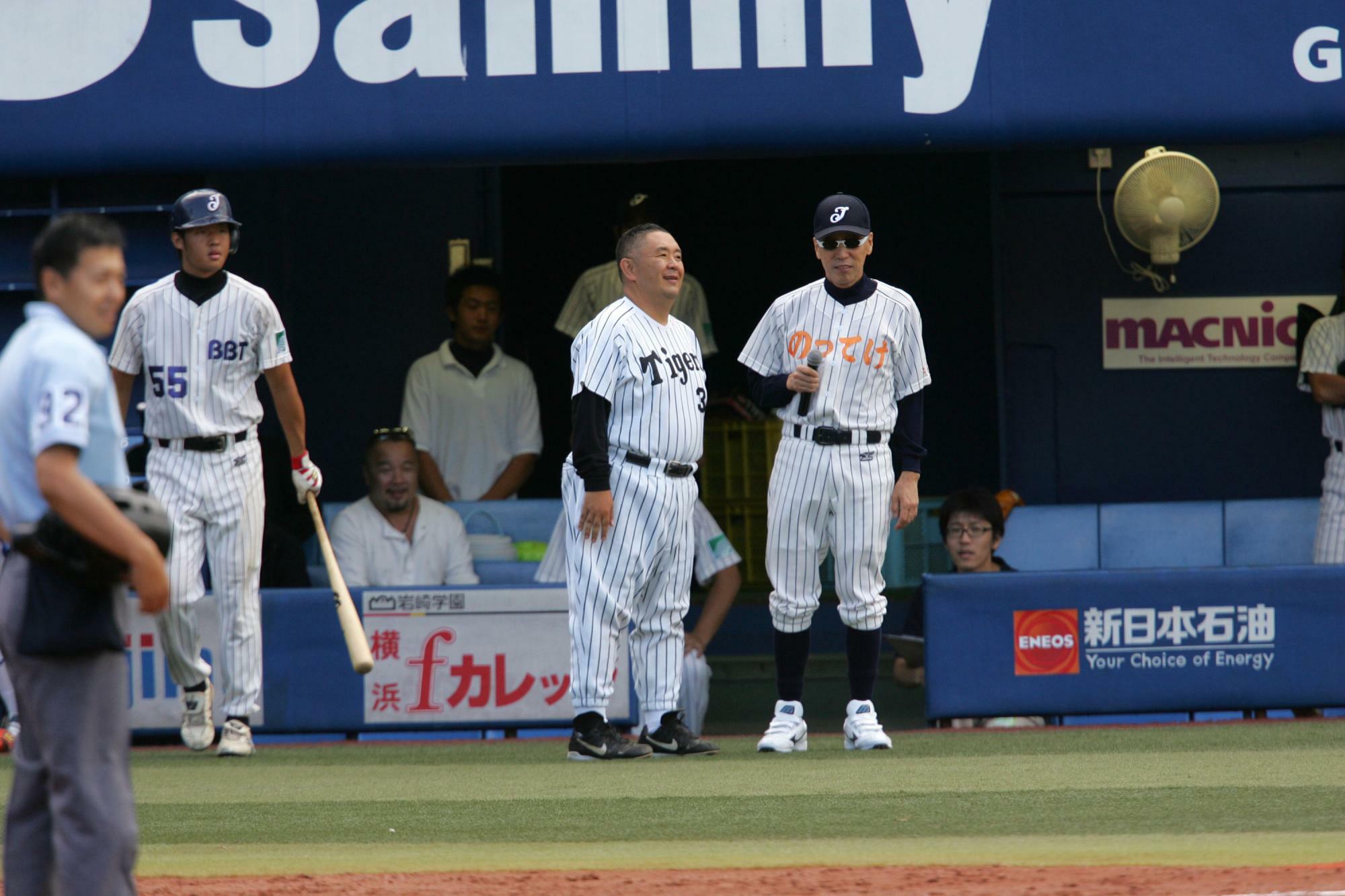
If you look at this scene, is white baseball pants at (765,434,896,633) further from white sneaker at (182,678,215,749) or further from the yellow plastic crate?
the yellow plastic crate

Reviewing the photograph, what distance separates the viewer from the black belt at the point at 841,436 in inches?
237

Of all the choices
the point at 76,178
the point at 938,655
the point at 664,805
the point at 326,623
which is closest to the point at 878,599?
the point at 938,655

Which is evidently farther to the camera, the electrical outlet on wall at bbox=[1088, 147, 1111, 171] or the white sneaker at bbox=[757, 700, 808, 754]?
the electrical outlet on wall at bbox=[1088, 147, 1111, 171]

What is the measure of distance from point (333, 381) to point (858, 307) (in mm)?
4860

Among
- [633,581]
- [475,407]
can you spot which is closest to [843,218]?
[633,581]

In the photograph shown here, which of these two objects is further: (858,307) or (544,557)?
(544,557)

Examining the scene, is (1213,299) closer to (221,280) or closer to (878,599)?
(878,599)

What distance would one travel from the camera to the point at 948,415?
11016 millimetres

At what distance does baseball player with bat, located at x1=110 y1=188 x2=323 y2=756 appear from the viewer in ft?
20.3

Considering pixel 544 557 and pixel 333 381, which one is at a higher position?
pixel 333 381

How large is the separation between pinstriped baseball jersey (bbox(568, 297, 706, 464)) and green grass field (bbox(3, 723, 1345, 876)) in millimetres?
1091

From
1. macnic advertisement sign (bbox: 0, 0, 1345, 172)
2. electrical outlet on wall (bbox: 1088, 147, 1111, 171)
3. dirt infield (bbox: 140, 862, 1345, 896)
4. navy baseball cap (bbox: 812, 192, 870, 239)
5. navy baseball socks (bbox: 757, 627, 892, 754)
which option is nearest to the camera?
dirt infield (bbox: 140, 862, 1345, 896)

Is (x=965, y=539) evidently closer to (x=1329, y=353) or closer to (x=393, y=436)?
(x=1329, y=353)

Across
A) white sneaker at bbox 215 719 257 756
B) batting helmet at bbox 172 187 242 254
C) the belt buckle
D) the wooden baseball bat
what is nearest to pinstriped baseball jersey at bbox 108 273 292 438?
batting helmet at bbox 172 187 242 254
